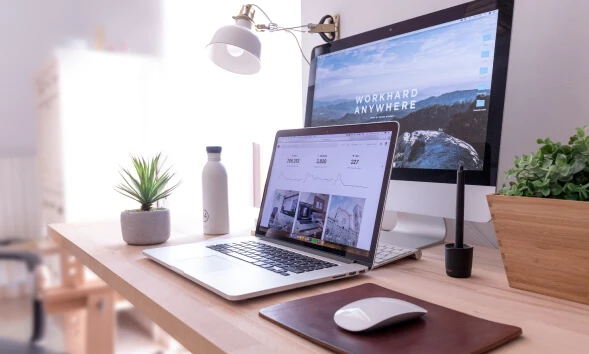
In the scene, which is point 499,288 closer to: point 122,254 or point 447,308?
point 447,308

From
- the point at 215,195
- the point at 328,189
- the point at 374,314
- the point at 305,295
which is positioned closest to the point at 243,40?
the point at 215,195

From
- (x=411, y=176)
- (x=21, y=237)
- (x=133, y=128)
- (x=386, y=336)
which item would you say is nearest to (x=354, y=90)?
(x=411, y=176)

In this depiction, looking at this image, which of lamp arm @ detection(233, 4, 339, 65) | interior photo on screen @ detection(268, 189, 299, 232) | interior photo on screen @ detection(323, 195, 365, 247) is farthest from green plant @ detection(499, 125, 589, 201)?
lamp arm @ detection(233, 4, 339, 65)

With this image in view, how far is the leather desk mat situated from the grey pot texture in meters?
0.49

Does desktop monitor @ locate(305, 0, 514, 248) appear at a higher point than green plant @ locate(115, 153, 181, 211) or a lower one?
higher

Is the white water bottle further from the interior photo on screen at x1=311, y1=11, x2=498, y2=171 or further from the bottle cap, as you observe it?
the interior photo on screen at x1=311, y1=11, x2=498, y2=171

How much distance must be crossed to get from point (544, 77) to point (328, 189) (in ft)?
1.61

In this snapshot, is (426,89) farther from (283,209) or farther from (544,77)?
(283,209)

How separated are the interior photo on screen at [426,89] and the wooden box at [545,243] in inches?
6.8

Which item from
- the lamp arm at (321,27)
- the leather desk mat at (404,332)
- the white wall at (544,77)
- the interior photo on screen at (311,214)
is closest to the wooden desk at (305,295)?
the leather desk mat at (404,332)

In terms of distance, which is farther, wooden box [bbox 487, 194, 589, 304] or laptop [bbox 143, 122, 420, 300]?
laptop [bbox 143, 122, 420, 300]

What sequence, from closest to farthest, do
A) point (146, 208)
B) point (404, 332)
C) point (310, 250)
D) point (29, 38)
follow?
1. point (404, 332)
2. point (310, 250)
3. point (146, 208)
4. point (29, 38)

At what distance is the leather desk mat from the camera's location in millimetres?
395

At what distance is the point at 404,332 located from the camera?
43 centimetres
